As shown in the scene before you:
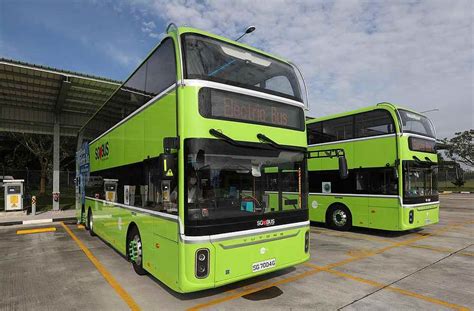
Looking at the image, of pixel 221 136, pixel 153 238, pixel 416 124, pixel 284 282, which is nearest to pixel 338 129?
pixel 416 124

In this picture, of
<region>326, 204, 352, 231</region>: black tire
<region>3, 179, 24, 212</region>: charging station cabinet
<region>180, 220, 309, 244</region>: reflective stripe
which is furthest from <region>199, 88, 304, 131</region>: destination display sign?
<region>3, 179, 24, 212</region>: charging station cabinet

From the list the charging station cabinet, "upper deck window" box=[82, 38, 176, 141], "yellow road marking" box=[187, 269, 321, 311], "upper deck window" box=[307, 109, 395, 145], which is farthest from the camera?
the charging station cabinet

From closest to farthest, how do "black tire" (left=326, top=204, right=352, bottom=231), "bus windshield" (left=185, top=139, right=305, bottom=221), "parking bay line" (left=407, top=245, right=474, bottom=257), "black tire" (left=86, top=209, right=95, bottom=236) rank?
"bus windshield" (left=185, top=139, right=305, bottom=221), "parking bay line" (left=407, top=245, right=474, bottom=257), "black tire" (left=86, top=209, right=95, bottom=236), "black tire" (left=326, top=204, right=352, bottom=231)

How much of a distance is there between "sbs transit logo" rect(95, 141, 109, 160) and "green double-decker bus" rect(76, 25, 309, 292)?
7.45 ft

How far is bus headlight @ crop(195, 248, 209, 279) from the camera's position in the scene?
169 inches

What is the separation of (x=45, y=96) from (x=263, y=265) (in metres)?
15.5

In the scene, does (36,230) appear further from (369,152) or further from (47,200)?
(47,200)

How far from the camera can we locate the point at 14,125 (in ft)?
62.5

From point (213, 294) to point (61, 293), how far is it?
8.08ft

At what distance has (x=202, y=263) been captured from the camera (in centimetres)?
433

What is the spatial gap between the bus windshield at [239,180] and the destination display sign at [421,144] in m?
5.66

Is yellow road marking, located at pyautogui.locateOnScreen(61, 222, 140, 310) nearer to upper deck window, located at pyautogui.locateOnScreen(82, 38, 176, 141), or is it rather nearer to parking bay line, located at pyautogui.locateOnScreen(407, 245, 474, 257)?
upper deck window, located at pyautogui.locateOnScreen(82, 38, 176, 141)

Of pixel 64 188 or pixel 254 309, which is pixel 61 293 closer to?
pixel 254 309

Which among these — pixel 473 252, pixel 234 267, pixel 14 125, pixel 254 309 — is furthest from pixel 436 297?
pixel 14 125
